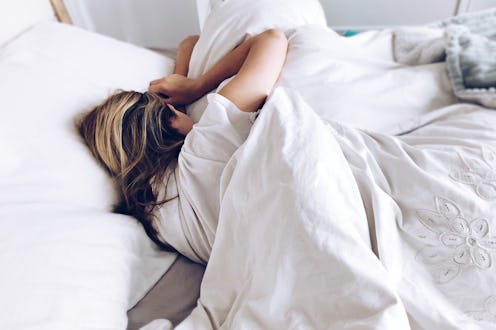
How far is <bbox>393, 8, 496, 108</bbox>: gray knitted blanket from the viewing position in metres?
0.81

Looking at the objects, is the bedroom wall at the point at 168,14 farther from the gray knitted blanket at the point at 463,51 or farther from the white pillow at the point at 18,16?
the gray knitted blanket at the point at 463,51

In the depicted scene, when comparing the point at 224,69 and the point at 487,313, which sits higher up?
the point at 224,69

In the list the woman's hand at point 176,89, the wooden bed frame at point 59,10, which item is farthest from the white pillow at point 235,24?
the wooden bed frame at point 59,10

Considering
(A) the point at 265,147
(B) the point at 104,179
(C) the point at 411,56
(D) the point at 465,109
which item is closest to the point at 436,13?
(C) the point at 411,56

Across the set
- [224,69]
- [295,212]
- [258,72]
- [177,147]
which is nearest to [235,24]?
[224,69]

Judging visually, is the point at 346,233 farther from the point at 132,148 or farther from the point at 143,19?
the point at 143,19

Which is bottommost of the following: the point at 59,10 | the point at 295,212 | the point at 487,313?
the point at 487,313

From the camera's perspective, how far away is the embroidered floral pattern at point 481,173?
0.59m

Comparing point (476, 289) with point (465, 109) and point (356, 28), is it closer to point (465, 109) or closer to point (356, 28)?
point (465, 109)

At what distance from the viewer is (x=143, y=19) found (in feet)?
5.23

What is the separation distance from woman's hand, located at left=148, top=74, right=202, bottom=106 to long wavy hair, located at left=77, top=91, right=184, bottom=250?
16 centimetres

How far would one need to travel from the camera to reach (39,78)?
0.81 meters

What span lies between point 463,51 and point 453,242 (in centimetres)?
52

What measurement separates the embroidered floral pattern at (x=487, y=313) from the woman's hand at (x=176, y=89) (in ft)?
2.45
